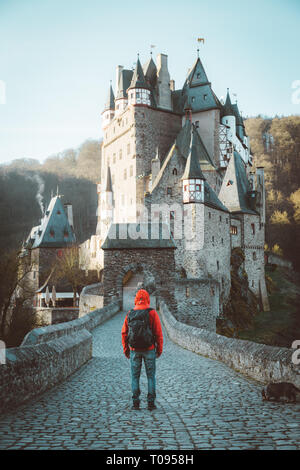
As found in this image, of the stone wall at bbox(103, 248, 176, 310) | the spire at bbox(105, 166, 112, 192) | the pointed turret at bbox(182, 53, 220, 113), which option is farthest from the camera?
the spire at bbox(105, 166, 112, 192)

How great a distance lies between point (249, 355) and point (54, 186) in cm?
7257

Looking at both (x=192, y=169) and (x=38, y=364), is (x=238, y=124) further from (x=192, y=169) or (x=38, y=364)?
(x=38, y=364)

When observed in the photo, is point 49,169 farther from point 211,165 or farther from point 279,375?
point 279,375

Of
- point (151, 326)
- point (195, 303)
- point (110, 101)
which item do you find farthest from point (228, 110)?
point (151, 326)

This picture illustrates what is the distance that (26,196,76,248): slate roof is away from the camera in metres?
51.6

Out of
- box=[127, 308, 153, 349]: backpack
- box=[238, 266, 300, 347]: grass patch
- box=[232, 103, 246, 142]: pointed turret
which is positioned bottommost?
box=[238, 266, 300, 347]: grass patch

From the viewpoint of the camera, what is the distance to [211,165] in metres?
44.3

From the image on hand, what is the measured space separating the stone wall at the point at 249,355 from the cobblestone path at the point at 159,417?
227 millimetres

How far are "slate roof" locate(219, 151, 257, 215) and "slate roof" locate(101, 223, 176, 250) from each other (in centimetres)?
→ 2204

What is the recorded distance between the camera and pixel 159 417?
501cm

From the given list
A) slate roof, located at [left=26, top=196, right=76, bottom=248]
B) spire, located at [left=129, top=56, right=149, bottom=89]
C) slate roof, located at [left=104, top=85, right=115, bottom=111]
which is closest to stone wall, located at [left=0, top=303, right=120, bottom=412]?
spire, located at [left=129, top=56, right=149, bottom=89]

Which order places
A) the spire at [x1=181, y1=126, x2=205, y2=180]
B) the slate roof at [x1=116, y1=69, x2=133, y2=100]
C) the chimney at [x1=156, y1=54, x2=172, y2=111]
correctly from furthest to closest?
the slate roof at [x1=116, y1=69, x2=133, y2=100] < the chimney at [x1=156, y1=54, x2=172, y2=111] < the spire at [x1=181, y1=126, x2=205, y2=180]

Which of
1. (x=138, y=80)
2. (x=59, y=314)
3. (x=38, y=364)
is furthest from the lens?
(x=138, y=80)

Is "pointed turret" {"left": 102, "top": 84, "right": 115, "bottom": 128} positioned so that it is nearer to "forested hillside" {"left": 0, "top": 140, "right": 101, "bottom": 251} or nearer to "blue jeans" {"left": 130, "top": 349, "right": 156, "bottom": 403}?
"forested hillside" {"left": 0, "top": 140, "right": 101, "bottom": 251}
